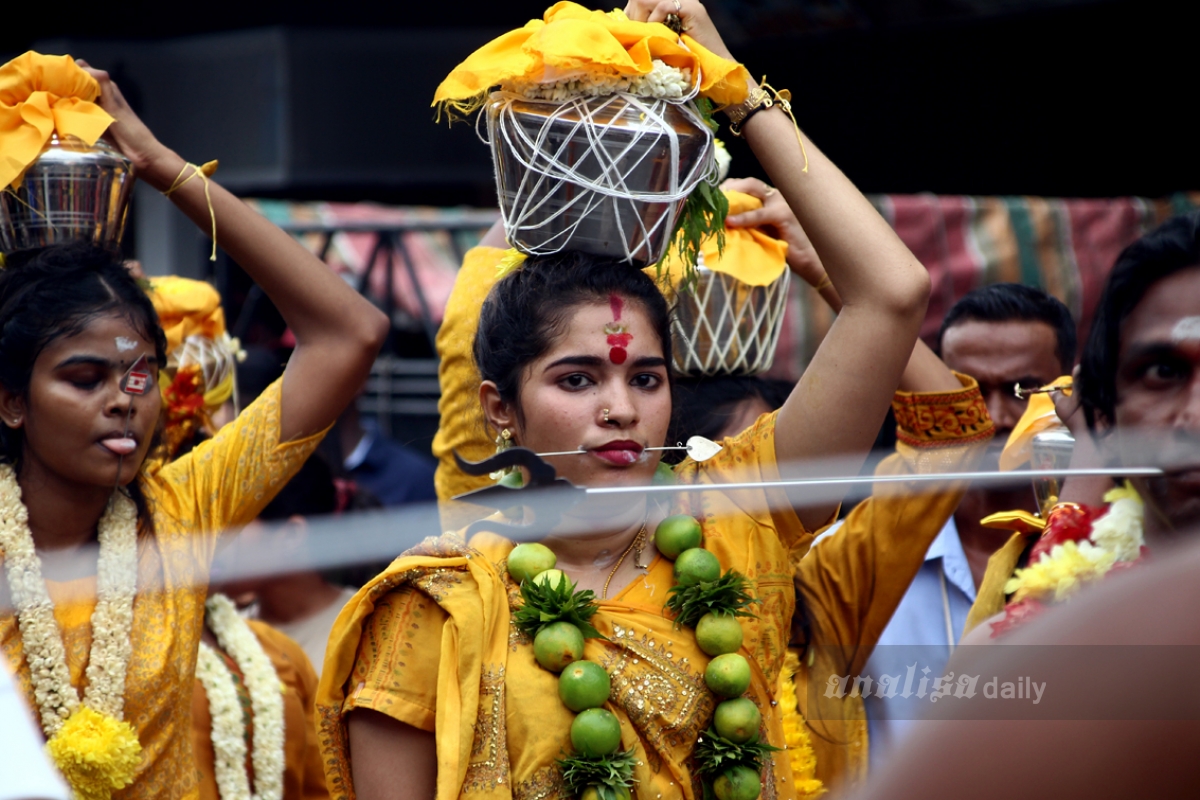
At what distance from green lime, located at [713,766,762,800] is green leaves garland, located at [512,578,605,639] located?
30cm

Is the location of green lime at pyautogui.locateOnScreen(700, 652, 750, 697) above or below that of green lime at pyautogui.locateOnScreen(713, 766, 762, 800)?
above

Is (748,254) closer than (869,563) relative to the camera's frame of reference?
No

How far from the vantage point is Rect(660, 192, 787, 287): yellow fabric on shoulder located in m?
3.06

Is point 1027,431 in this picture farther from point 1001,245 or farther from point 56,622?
point 1001,245

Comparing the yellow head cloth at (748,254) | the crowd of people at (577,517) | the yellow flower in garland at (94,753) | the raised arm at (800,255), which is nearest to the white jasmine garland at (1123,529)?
the crowd of people at (577,517)

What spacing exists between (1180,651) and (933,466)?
2022 mm

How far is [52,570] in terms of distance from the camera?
2.69 metres

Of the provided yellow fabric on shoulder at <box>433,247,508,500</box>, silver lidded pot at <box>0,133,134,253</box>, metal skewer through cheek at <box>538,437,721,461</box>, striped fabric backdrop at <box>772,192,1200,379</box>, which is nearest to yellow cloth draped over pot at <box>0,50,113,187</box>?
silver lidded pot at <box>0,133,134,253</box>

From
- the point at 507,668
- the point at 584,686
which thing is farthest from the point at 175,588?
the point at 584,686

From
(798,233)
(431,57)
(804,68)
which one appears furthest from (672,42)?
(431,57)

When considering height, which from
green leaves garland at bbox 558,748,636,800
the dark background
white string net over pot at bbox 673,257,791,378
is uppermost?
the dark background

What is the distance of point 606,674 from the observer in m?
2.09

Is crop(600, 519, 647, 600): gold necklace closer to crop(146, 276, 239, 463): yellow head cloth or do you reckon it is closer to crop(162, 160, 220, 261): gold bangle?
crop(162, 160, 220, 261): gold bangle

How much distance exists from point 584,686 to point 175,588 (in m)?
1.13
